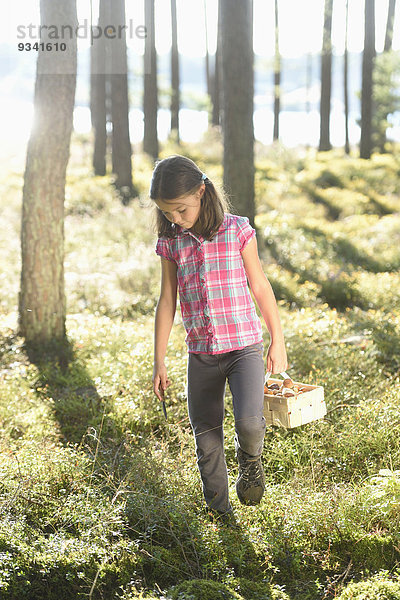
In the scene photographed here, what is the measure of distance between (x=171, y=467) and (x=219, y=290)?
135 centimetres

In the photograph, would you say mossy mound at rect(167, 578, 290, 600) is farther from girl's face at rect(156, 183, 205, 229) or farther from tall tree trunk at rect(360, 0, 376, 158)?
tall tree trunk at rect(360, 0, 376, 158)

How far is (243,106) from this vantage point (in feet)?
33.3

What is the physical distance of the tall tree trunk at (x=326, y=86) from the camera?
24755mm

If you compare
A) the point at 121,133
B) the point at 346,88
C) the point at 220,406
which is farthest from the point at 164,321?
the point at 346,88

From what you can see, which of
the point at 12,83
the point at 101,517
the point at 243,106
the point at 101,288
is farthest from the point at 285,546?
the point at 12,83

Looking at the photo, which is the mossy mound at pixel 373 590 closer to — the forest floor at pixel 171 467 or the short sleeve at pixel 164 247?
the forest floor at pixel 171 467

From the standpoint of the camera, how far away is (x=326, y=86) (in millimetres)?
25531

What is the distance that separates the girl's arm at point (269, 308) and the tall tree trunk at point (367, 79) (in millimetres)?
21720

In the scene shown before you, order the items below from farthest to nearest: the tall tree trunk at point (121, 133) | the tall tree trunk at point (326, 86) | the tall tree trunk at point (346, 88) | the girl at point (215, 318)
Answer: the tall tree trunk at point (346, 88), the tall tree trunk at point (326, 86), the tall tree trunk at point (121, 133), the girl at point (215, 318)

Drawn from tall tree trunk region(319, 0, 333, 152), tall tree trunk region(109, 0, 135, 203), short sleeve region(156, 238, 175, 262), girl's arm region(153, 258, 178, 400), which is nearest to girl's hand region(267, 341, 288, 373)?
girl's arm region(153, 258, 178, 400)

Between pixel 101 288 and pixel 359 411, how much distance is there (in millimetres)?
5539

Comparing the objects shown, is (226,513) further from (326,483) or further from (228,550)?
(326,483)

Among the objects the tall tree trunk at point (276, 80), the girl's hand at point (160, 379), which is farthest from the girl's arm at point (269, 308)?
the tall tree trunk at point (276, 80)

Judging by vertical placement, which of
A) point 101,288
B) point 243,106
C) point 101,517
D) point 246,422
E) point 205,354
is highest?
point 243,106
